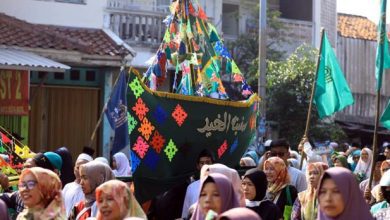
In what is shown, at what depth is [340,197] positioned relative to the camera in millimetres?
5363

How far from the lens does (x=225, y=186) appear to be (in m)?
5.55

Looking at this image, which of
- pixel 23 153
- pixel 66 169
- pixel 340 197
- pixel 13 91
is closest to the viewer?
pixel 340 197

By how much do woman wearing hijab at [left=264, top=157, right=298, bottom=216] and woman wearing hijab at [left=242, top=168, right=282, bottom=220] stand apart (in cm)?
73

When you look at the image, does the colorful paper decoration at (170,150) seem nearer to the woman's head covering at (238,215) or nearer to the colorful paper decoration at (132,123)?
Answer: the colorful paper decoration at (132,123)

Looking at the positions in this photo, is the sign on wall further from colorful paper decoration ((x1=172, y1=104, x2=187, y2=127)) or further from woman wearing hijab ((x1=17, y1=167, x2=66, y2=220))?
woman wearing hijab ((x1=17, y1=167, x2=66, y2=220))

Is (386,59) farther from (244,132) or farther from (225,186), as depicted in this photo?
(225,186)

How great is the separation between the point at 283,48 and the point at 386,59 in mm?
11956

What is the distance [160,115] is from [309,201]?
6.02 ft

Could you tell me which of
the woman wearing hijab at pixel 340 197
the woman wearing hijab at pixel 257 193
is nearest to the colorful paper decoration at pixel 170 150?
the woman wearing hijab at pixel 257 193

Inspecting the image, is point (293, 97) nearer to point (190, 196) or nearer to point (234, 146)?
point (234, 146)

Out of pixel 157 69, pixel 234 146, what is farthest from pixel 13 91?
pixel 234 146

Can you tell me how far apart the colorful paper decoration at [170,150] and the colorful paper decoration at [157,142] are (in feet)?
0.23

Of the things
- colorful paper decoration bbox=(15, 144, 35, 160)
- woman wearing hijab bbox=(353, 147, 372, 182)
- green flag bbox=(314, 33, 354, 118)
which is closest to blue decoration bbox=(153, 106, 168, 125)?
colorful paper decoration bbox=(15, 144, 35, 160)

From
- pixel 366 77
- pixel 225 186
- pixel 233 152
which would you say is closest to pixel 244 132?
pixel 233 152
